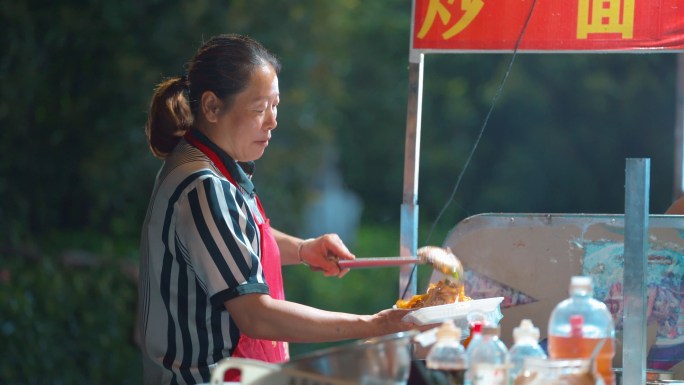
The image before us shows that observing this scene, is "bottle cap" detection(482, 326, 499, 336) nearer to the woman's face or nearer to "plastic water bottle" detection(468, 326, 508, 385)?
"plastic water bottle" detection(468, 326, 508, 385)

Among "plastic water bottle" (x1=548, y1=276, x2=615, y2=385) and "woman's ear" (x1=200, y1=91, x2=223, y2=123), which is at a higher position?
"woman's ear" (x1=200, y1=91, x2=223, y2=123)

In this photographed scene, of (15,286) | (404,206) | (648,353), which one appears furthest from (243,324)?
(15,286)

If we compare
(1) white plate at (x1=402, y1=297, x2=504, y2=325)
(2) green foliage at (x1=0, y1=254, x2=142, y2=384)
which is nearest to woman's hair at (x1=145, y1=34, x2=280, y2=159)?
(1) white plate at (x1=402, y1=297, x2=504, y2=325)

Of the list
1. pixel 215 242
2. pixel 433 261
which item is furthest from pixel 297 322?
pixel 433 261

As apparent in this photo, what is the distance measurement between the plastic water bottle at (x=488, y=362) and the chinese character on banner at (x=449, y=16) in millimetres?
1309

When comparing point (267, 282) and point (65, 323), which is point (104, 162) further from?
point (267, 282)

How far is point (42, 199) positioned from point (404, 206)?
4.45m

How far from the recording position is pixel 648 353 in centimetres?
287

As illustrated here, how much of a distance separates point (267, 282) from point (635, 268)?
3.05ft

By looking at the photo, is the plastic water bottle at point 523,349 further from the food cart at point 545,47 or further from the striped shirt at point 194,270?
the food cart at point 545,47

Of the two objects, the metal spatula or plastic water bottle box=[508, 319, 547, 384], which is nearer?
plastic water bottle box=[508, 319, 547, 384]

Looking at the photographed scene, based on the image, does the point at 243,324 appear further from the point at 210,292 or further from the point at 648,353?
the point at 648,353

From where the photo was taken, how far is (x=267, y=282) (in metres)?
2.64

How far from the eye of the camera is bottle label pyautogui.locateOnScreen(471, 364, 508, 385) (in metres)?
1.92
